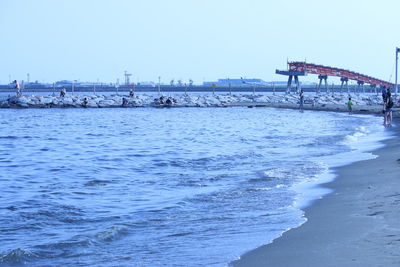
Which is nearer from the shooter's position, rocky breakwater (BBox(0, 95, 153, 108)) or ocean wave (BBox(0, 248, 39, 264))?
ocean wave (BBox(0, 248, 39, 264))

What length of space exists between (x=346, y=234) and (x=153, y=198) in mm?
5595

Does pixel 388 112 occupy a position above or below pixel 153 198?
above

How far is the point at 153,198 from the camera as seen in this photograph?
12.7m

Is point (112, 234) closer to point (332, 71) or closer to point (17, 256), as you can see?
point (17, 256)

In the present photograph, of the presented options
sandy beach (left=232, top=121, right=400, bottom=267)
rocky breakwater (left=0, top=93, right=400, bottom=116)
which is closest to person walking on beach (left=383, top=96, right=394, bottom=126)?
sandy beach (left=232, top=121, right=400, bottom=267)

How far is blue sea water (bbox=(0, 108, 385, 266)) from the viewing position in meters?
8.26

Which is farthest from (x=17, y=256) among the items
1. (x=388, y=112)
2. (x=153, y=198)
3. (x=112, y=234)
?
(x=388, y=112)

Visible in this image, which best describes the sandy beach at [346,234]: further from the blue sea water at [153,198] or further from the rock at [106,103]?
the rock at [106,103]

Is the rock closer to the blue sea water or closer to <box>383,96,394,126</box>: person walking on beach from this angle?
<box>383,96,394,126</box>: person walking on beach

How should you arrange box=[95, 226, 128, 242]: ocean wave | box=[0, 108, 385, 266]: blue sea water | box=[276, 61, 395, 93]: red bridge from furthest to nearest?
box=[276, 61, 395, 93]: red bridge → box=[95, 226, 128, 242]: ocean wave → box=[0, 108, 385, 266]: blue sea water

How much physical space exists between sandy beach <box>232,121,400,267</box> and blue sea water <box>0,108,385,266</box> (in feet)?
1.19

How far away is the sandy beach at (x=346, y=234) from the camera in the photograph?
6.60m

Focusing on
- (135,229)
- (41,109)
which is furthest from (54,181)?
(41,109)

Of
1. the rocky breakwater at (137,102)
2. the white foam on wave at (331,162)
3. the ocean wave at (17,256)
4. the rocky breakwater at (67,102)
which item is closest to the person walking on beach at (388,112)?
the white foam on wave at (331,162)
